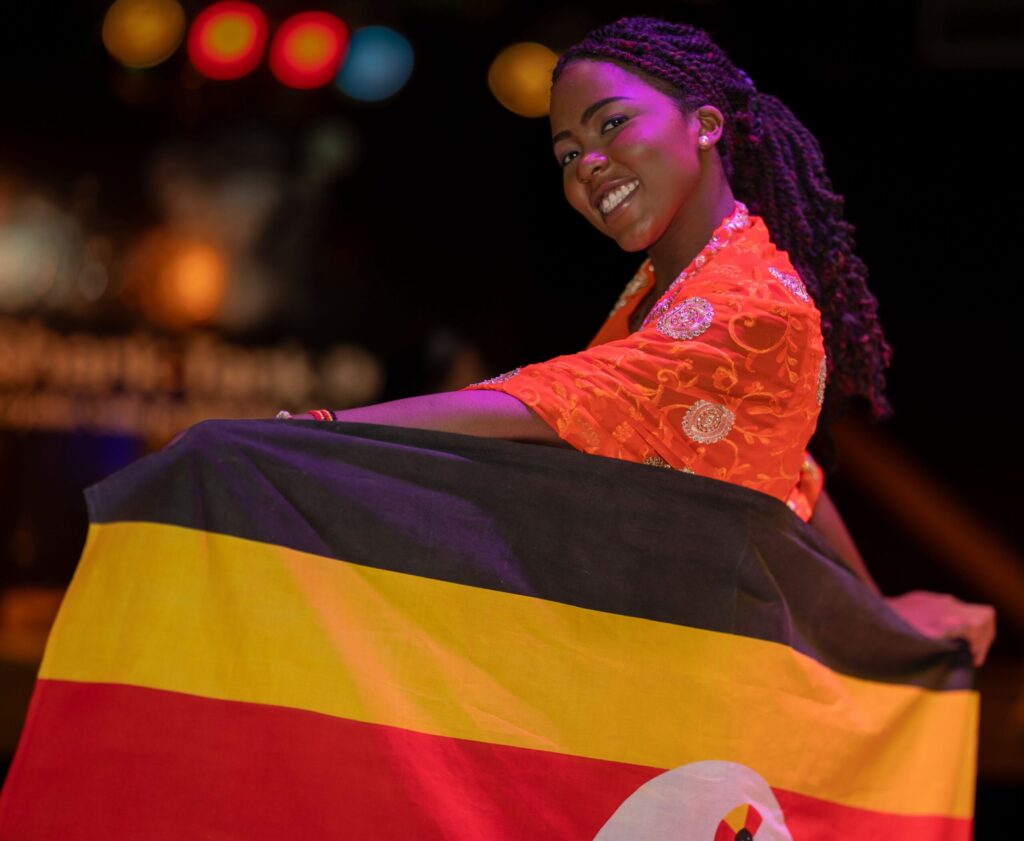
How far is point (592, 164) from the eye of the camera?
1.92 meters

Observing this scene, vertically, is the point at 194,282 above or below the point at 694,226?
below

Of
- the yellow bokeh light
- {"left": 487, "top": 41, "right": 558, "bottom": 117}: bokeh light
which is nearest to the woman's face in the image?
{"left": 487, "top": 41, "right": 558, "bottom": 117}: bokeh light

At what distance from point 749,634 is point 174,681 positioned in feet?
2.40

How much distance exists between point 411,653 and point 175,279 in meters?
4.64

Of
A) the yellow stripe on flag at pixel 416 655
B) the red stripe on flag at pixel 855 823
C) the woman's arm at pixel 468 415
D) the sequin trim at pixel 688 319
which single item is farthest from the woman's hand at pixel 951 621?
the woman's arm at pixel 468 415

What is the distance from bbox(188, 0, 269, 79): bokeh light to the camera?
5250mm

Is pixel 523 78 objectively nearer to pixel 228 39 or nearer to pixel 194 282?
pixel 228 39

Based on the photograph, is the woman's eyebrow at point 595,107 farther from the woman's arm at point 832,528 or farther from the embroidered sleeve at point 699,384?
the woman's arm at point 832,528

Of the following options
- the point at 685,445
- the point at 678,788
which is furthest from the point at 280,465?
the point at 678,788

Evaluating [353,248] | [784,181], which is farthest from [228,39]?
[784,181]

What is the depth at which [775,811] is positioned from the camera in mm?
1701

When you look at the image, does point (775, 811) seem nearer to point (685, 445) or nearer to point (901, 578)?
point (685, 445)

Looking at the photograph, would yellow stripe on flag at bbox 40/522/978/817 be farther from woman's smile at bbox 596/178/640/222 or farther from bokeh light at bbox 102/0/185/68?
bokeh light at bbox 102/0/185/68

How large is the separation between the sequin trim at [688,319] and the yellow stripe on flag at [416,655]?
37cm
